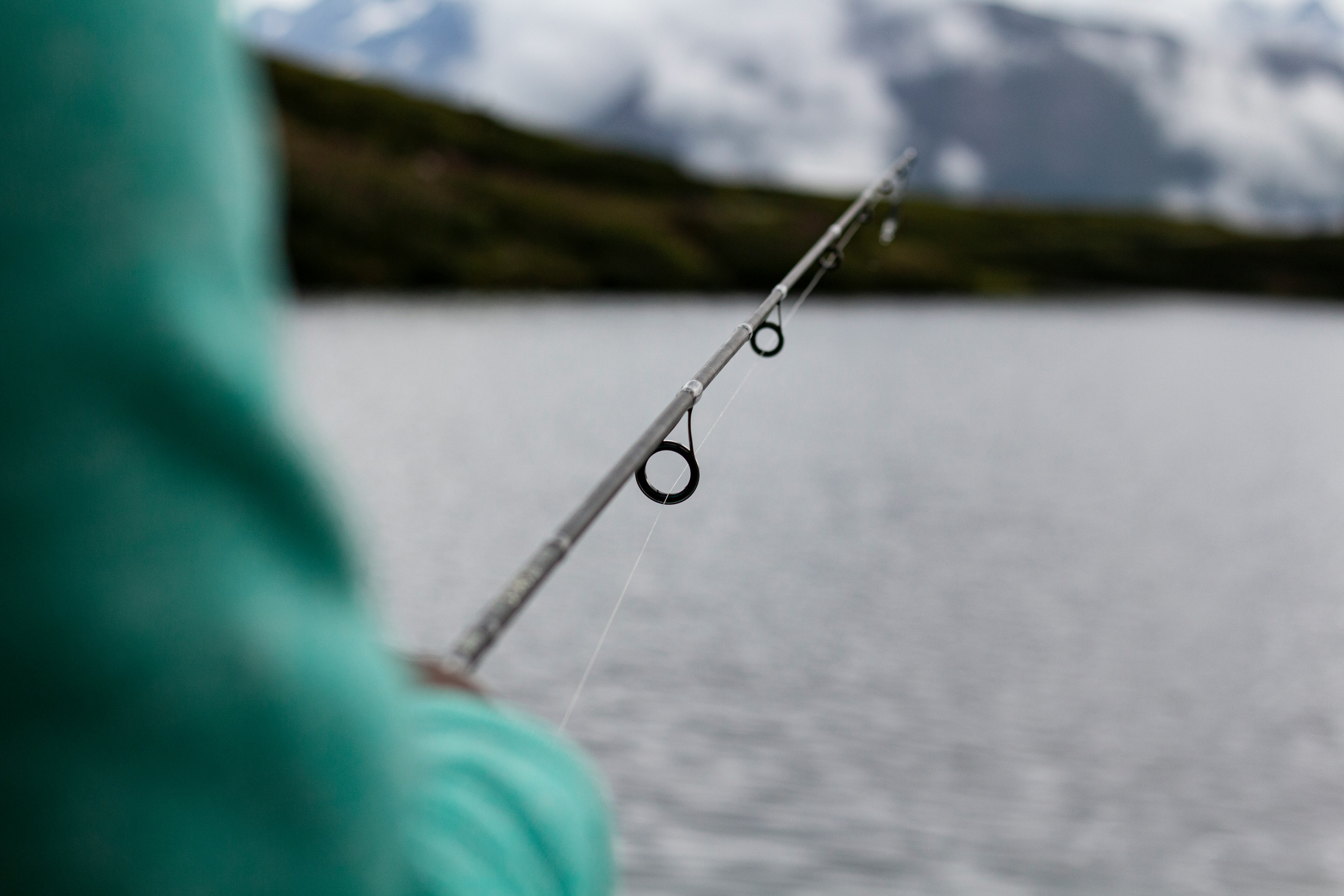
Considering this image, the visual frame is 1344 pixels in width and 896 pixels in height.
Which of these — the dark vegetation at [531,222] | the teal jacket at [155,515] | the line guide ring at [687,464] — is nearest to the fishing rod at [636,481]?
the line guide ring at [687,464]

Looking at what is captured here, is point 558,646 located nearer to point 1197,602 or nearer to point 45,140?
point 1197,602

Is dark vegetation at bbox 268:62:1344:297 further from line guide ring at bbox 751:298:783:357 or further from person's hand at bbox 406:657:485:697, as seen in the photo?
person's hand at bbox 406:657:485:697

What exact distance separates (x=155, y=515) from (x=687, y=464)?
1928 mm

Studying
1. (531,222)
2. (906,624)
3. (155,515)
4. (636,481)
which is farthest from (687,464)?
(531,222)

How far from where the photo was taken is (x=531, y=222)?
5901 inches

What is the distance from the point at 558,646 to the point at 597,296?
122605 mm

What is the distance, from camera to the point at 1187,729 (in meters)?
19.7

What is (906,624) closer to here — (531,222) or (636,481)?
(636,481)

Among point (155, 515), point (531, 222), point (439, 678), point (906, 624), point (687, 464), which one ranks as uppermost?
point (531, 222)

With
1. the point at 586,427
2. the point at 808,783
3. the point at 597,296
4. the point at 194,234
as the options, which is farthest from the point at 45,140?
the point at 597,296

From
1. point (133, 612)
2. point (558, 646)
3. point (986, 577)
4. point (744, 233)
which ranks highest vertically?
point (744, 233)

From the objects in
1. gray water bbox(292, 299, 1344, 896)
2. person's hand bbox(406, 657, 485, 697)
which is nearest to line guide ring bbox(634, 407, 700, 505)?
gray water bbox(292, 299, 1344, 896)

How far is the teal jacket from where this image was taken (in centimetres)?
80

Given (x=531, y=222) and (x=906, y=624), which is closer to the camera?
(x=906, y=624)
